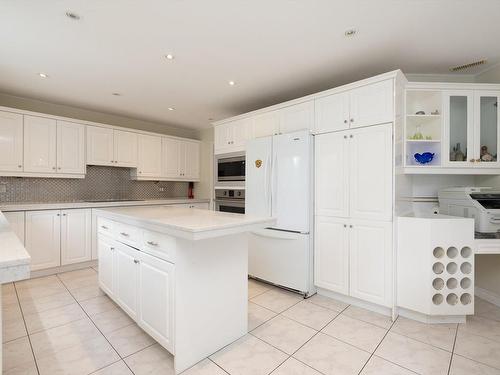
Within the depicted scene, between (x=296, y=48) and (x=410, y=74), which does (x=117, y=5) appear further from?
(x=410, y=74)

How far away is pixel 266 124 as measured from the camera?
3318mm

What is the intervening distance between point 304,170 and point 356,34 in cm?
129

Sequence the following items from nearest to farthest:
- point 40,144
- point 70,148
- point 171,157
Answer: point 40,144
point 70,148
point 171,157

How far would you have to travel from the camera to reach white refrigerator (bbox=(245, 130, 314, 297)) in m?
2.75

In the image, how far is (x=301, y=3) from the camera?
178 centimetres

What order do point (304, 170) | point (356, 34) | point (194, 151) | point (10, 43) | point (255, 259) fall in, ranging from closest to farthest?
point (356, 34) < point (10, 43) < point (304, 170) < point (255, 259) < point (194, 151)

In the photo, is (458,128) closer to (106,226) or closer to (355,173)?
(355,173)

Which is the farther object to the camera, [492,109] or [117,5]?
[492,109]

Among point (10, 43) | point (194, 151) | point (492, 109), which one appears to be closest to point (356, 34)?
point (492, 109)

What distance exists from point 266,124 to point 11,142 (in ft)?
11.1

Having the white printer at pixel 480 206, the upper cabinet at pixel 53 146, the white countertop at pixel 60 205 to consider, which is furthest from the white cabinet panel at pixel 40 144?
the white printer at pixel 480 206

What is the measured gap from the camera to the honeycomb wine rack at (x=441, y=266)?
220cm

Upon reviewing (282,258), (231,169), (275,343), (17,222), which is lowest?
(275,343)

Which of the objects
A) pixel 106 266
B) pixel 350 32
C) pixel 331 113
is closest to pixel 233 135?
pixel 331 113
